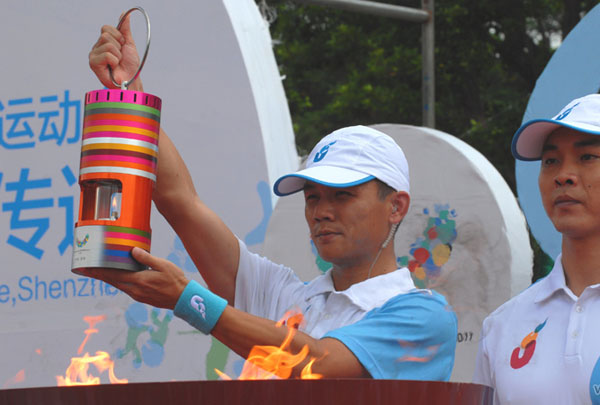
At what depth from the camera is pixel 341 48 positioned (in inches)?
572

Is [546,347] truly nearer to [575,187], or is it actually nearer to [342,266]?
[575,187]

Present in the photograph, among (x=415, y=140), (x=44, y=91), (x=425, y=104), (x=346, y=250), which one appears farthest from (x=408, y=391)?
(x=425, y=104)

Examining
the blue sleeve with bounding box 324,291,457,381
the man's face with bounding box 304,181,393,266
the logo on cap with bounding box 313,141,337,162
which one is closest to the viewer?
the blue sleeve with bounding box 324,291,457,381

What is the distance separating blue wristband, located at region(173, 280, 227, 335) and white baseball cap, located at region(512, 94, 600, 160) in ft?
3.23

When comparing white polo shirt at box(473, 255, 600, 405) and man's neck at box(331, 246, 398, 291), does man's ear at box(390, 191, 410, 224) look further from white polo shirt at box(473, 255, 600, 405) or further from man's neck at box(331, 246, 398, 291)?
white polo shirt at box(473, 255, 600, 405)

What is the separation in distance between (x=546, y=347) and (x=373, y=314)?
1.40 feet

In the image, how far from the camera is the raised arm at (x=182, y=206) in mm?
2436

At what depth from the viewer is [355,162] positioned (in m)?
2.43

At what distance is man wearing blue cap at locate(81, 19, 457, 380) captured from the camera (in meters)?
2.14

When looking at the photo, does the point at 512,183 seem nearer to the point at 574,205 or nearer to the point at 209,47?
the point at 209,47

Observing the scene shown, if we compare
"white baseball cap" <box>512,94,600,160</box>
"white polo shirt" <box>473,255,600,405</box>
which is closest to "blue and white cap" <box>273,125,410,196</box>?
"white baseball cap" <box>512,94,600,160</box>

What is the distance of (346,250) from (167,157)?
1.74 ft

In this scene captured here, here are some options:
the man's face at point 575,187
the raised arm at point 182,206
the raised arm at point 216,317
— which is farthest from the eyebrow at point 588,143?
the raised arm at point 182,206

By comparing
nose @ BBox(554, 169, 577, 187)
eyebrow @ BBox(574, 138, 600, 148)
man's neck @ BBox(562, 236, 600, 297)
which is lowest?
man's neck @ BBox(562, 236, 600, 297)
